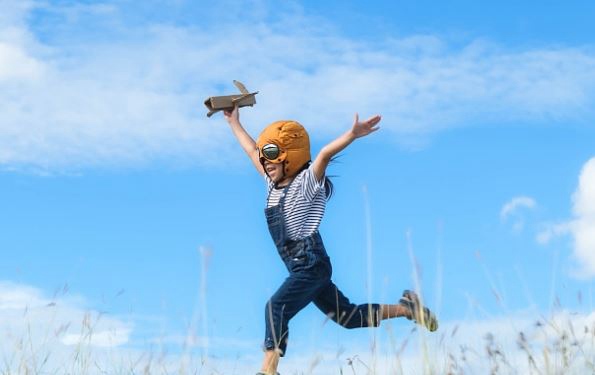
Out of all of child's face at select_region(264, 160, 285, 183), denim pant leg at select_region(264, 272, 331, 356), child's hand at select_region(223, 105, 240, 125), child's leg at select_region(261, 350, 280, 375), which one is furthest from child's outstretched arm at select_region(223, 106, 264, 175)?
child's leg at select_region(261, 350, 280, 375)

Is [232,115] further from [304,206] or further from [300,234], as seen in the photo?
[300,234]

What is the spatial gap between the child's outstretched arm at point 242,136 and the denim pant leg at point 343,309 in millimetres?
1240

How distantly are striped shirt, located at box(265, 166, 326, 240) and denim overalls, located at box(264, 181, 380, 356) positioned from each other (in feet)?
0.15

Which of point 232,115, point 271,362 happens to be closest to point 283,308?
point 271,362

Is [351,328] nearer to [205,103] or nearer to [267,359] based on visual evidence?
[267,359]

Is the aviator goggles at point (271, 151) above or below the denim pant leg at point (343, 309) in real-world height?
above

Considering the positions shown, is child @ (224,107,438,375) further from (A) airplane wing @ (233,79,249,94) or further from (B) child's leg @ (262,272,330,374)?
(A) airplane wing @ (233,79,249,94)

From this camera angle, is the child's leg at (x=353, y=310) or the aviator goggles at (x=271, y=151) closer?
the child's leg at (x=353, y=310)

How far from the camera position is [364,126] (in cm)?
619

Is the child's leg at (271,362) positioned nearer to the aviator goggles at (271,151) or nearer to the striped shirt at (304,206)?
the striped shirt at (304,206)

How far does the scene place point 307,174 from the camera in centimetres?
652

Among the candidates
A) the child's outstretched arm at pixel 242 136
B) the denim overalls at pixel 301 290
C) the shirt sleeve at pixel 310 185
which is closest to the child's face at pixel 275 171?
the denim overalls at pixel 301 290

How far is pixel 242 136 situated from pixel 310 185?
135 centimetres

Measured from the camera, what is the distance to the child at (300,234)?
6.16 meters
